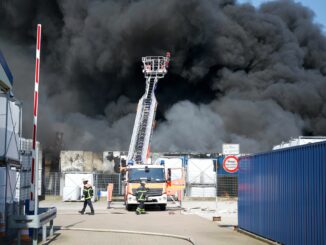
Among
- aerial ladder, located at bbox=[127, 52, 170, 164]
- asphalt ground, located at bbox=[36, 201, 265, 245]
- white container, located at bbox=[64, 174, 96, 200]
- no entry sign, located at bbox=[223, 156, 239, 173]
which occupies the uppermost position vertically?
aerial ladder, located at bbox=[127, 52, 170, 164]

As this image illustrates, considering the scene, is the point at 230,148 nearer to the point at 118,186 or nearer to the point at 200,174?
the point at 200,174

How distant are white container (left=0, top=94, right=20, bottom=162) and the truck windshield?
38.6 ft

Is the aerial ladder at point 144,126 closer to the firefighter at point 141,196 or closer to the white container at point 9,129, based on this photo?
the firefighter at point 141,196

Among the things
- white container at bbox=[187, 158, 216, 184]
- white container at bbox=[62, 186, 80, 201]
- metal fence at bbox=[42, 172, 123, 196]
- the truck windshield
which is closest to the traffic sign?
the truck windshield

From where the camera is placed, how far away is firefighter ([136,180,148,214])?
2214 centimetres

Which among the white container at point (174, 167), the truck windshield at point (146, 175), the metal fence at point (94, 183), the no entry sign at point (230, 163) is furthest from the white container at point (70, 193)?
the no entry sign at point (230, 163)

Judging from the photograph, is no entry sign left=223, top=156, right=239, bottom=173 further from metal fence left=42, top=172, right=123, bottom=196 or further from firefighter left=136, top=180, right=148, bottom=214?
metal fence left=42, top=172, right=123, bottom=196

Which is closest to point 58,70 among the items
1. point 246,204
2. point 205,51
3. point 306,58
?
point 205,51

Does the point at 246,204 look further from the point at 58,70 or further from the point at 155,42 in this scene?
the point at 58,70

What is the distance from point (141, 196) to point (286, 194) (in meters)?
11.8

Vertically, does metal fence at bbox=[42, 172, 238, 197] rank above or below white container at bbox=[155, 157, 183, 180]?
below

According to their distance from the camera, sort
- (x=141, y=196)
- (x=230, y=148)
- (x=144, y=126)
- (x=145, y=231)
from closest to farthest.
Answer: (x=145, y=231) → (x=230, y=148) → (x=141, y=196) → (x=144, y=126)

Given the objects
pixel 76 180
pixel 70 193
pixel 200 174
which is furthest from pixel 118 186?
pixel 200 174

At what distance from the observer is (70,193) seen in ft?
108
